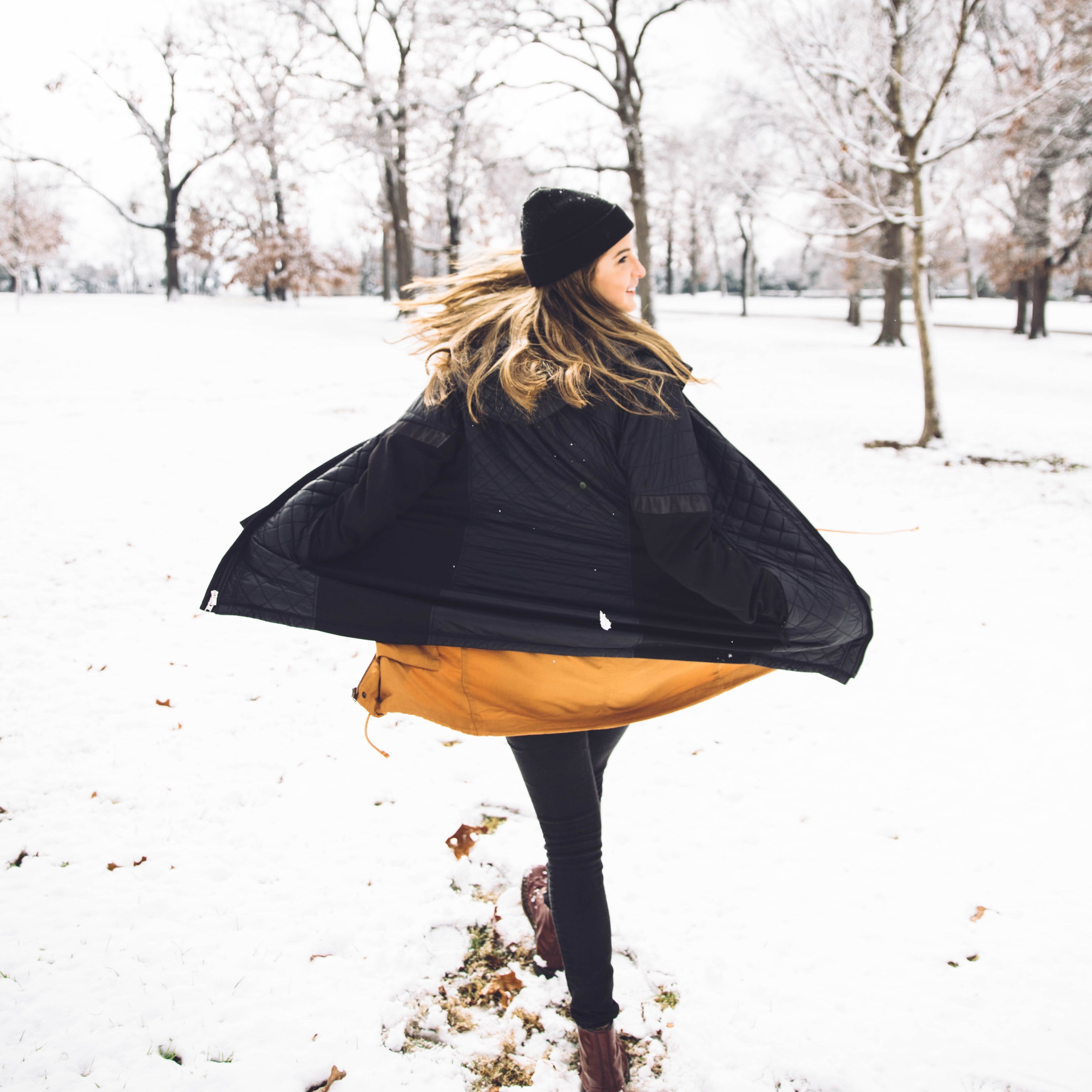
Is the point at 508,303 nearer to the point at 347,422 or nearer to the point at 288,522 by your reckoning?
the point at 288,522

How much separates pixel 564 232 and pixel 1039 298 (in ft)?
89.3

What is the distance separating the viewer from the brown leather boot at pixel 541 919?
7.14 feet

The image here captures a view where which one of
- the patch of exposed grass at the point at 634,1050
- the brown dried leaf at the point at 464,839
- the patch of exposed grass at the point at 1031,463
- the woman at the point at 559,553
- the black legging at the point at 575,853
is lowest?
the patch of exposed grass at the point at 634,1050

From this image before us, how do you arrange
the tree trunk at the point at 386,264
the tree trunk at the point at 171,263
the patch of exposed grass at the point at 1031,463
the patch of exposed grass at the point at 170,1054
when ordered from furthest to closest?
the tree trunk at the point at 386,264 → the tree trunk at the point at 171,263 → the patch of exposed grass at the point at 1031,463 → the patch of exposed grass at the point at 170,1054

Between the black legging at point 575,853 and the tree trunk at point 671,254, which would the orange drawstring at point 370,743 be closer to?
the black legging at point 575,853

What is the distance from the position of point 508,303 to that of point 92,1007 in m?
2.15

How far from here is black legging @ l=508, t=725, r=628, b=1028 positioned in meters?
1.61

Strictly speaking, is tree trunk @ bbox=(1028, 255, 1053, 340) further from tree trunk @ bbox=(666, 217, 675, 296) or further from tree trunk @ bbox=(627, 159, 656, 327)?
tree trunk @ bbox=(666, 217, 675, 296)

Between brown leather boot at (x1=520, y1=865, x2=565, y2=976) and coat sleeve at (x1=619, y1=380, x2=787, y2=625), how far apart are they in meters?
1.24

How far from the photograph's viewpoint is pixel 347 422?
9758 mm


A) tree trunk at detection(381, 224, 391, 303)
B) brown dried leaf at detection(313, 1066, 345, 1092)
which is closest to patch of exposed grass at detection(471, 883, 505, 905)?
brown dried leaf at detection(313, 1066, 345, 1092)

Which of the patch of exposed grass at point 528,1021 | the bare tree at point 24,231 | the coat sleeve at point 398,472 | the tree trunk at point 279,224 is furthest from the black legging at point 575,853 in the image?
the tree trunk at point 279,224

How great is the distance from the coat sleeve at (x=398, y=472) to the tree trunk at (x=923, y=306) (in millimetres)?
8196

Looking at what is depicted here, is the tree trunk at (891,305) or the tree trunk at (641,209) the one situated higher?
the tree trunk at (641,209)
